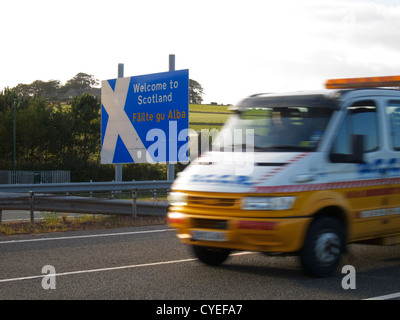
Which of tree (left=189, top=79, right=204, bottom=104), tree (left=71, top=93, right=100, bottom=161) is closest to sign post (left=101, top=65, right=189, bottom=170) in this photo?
tree (left=71, top=93, right=100, bottom=161)

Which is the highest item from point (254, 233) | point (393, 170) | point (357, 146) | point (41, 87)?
point (41, 87)

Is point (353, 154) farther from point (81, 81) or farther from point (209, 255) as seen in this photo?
point (81, 81)

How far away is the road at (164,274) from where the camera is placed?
7.26 metres

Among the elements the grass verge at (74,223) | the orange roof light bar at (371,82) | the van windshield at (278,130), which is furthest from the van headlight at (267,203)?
the grass verge at (74,223)

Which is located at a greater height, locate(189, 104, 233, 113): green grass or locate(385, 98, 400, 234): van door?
locate(189, 104, 233, 113): green grass

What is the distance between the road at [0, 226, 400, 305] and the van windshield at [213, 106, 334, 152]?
5.60 ft

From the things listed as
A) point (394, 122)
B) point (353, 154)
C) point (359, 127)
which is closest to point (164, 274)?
point (353, 154)

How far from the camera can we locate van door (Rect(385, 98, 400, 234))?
8.98 meters

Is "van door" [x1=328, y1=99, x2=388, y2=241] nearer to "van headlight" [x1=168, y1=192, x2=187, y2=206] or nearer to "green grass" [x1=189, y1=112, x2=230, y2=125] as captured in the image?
"van headlight" [x1=168, y1=192, x2=187, y2=206]

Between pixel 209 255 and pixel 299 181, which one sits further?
pixel 209 255

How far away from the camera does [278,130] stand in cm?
848

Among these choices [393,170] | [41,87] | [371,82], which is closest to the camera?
[393,170]

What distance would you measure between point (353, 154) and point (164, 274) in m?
2.95

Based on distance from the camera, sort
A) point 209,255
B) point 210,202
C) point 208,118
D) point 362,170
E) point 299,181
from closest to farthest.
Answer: point 299,181 → point 210,202 → point 362,170 → point 209,255 → point 208,118
